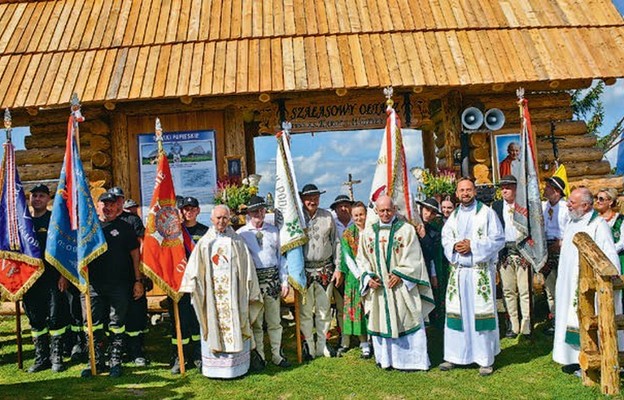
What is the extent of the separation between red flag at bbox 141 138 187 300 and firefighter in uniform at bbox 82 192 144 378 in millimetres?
319

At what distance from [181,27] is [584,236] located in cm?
781

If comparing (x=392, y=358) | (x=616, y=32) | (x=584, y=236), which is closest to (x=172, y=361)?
(x=392, y=358)

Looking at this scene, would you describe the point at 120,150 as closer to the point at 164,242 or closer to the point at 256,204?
the point at 164,242

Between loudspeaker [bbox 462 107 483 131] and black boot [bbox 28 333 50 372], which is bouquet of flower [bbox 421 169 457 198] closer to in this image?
loudspeaker [bbox 462 107 483 131]

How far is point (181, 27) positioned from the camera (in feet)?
34.1

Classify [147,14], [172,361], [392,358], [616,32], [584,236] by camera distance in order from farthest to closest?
1. [147,14]
2. [616,32]
3. [172,361]
4. [392,358]
5. [584,236]

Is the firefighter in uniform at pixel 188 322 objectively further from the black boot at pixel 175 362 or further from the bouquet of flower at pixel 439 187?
the bouquet of flower at pixel 439 187

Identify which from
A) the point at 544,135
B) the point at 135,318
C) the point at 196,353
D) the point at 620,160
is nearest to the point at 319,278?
the point at 196,353

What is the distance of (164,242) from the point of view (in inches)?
250

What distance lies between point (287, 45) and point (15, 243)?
18.1 feet

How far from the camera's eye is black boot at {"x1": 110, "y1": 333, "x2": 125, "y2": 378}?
6.19m

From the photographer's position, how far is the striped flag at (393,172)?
657 centimetres

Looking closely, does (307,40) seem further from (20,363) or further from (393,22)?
(20,363)

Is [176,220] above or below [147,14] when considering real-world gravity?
below
